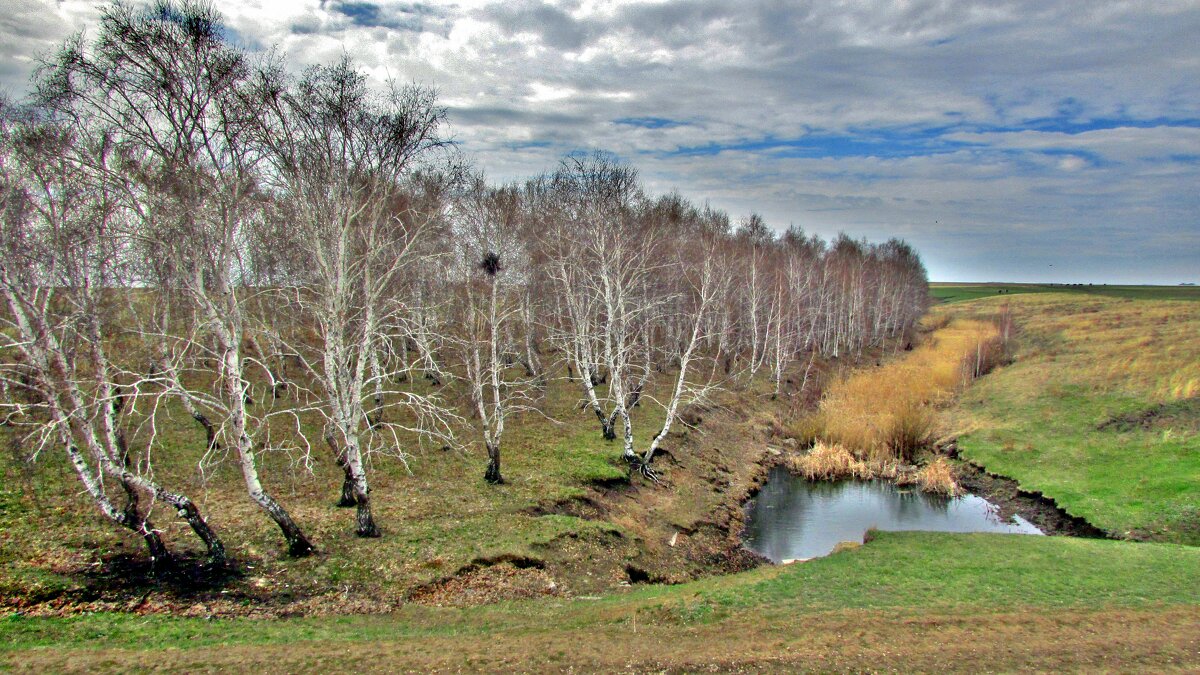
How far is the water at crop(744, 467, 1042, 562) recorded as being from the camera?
24.1 meters

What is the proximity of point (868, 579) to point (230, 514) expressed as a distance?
727 inches

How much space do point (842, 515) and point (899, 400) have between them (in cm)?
1386

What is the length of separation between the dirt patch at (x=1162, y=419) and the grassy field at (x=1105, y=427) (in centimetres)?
4

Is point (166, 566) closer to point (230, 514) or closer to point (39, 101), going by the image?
point (230, 514)

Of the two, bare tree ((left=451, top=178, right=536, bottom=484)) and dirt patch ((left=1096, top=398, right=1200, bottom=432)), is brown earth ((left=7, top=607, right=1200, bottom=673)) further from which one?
dirt patch ((left=1096, top=398, right=1200, bottom=432))

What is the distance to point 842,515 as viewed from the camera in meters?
A: 27.5

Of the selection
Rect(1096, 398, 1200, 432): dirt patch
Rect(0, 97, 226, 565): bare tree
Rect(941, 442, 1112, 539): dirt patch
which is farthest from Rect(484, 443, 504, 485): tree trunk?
Rect(1096, 398, 1200, 432): dirt patch

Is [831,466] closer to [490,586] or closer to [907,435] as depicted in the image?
[907,435]

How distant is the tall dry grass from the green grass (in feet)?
50.3

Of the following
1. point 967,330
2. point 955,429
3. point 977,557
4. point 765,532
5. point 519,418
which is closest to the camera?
point 977,557

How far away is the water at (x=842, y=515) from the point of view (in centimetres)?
2411

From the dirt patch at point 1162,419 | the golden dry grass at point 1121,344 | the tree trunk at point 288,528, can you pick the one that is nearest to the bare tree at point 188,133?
the tree trunk at point 288,528

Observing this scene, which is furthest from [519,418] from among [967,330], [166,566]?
[967,330]

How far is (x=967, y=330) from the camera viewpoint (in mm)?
87312
